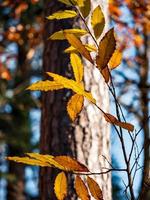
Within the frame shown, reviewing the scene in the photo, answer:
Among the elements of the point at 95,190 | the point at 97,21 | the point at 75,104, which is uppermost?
the point at 97,21

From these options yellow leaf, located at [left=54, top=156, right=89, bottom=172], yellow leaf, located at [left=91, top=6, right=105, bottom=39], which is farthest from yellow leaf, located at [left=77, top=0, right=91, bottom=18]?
yellow leaf, located at [left=54, top=156, right=89, bottom=172]

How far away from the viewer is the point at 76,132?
190 cm

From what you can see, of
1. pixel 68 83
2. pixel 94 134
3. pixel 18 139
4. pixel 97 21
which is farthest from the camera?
pixel 18 139

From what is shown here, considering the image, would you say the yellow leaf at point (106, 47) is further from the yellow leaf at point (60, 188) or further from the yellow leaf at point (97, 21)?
the yellow leaf at point (60, 188)

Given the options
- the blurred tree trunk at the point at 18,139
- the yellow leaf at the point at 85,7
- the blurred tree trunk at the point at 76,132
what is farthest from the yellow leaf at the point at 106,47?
the blurred tree trunk at the point at 18,139

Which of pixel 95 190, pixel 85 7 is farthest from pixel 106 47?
pixel 95 190

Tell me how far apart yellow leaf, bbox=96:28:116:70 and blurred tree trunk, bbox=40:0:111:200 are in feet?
3.49

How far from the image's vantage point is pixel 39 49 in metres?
8.18

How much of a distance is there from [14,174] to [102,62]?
9519mm

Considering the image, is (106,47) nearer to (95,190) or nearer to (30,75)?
(95,190)

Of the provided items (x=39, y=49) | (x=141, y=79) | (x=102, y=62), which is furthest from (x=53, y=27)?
(x=39, y=49)

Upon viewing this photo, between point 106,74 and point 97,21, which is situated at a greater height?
point 97,21

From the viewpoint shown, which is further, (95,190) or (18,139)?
(18,139)

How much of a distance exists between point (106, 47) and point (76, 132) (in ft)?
3.73
